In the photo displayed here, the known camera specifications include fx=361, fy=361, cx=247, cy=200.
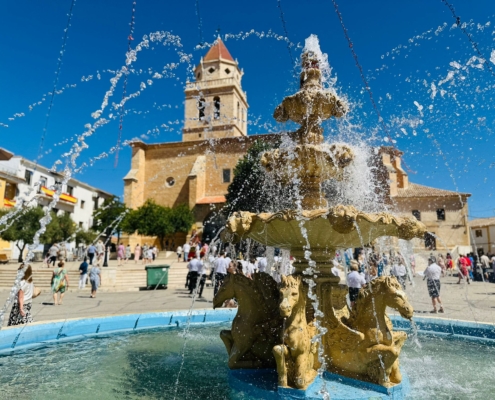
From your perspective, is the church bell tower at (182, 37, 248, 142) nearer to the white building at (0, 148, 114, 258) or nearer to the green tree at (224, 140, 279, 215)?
the green tree at (224, 140, 279, 215)

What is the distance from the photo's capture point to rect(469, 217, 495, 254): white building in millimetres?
35844

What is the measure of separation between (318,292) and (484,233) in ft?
135

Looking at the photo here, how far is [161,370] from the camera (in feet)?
12.2

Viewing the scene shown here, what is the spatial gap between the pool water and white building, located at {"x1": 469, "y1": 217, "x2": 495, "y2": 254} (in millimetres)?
37047

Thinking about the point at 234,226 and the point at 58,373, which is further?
the point at 58,373

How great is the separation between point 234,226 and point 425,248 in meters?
28.2

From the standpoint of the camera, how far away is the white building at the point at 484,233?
35.8 metres

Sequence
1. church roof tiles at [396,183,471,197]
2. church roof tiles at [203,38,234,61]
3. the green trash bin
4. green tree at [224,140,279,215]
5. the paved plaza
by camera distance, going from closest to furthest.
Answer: the paved plaza
the green trash bin
green tree at [224,140,279,215]
church roof tiles at [396,183,471,197]
church roof tiles at [203,38,234,61]

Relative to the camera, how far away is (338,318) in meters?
3.47

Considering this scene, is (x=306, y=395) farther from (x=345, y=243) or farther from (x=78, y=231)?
(x=78, y=231)

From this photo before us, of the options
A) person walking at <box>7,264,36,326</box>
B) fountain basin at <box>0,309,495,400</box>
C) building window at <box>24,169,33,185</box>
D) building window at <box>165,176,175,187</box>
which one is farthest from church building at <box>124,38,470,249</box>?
person walking at <box>7,264,36,326</box>

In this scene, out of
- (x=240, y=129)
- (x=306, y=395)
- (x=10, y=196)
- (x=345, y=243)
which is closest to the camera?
(x=306, y=395)

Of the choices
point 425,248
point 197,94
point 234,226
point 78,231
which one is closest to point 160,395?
point 234,226

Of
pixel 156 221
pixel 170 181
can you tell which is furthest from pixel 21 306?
pixel 170 181
